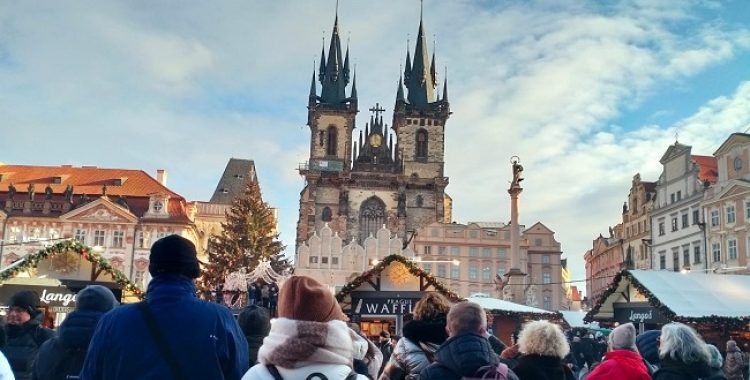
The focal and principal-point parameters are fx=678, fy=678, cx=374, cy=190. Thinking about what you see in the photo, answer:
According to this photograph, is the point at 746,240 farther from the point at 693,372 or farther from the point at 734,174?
the point at 693,372

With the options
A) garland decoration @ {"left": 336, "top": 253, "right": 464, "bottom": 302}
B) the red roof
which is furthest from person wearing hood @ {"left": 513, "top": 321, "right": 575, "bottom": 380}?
the red roof

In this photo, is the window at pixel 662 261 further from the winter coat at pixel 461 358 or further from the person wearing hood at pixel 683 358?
the winter coat at pixel 461 358

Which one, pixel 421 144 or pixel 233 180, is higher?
pixel 421 144

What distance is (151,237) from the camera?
4825 cm

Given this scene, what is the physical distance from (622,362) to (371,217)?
2581 inches

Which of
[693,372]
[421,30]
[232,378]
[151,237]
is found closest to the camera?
[232,378]

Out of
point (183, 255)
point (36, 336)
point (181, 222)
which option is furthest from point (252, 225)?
point (183, 255)

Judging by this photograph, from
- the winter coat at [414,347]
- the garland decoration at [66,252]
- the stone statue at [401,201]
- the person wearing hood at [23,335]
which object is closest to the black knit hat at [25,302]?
the person wearing hood at [23,335]

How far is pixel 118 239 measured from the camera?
48312 millimetres

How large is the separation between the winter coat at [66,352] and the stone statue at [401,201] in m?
65.3

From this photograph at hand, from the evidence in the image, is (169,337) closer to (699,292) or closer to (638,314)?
(638,314)

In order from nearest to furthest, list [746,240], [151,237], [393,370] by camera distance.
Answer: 1. [393,370]
2. [746,240]
3. [151,237]

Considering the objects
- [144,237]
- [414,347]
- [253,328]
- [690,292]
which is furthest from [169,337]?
[144,237]

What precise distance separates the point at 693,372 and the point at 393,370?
2.14 meters
